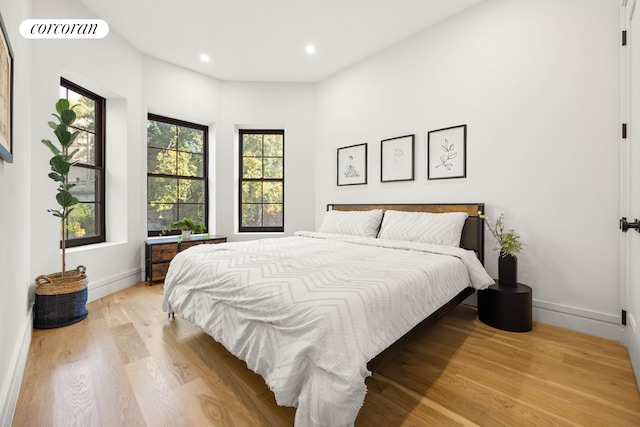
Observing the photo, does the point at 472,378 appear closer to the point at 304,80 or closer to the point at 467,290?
the point at 467,290

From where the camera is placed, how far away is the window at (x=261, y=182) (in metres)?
4.70

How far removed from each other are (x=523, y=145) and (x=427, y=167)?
2.96 feet

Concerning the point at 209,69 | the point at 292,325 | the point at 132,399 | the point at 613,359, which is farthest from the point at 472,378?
the point at 209,69

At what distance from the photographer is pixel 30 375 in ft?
5.37

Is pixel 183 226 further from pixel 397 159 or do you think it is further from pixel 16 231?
pixel 397 159

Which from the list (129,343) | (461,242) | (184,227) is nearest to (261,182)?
(184,227)

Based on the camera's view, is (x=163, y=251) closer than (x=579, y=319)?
No

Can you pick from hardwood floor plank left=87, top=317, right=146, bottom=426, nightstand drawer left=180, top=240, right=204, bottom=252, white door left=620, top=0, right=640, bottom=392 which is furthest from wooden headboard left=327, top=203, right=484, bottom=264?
nightstand drawer left=180, top=240, right=204, bottom=252

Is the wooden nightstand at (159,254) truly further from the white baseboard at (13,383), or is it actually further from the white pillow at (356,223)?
the white pillow at (356,223)

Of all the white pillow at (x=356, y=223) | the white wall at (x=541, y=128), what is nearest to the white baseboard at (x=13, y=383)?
the white pillow at (x=356, y=223)

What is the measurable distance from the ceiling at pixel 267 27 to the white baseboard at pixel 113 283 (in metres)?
2.93

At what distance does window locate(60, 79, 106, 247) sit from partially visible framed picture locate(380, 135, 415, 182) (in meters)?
3.53

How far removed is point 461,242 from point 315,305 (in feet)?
7.06

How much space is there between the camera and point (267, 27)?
3199mm
